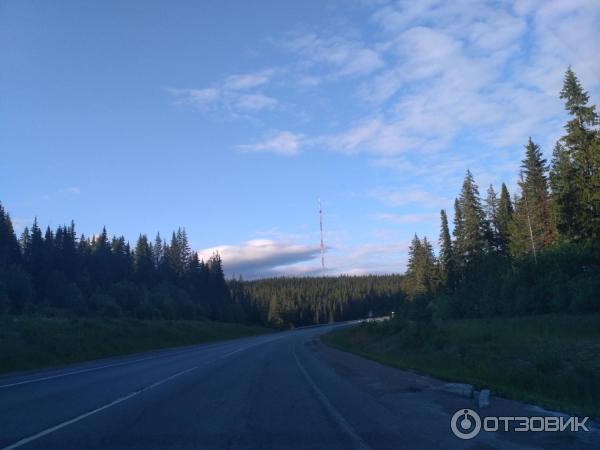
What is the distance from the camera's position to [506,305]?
5606 centimetres

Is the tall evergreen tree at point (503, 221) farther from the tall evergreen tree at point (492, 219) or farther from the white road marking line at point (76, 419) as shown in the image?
the white road marking line at point (76, 419)

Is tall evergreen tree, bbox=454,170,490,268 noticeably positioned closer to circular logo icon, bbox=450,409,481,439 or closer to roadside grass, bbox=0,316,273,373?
roadside grass, bbox=0,316,273,373

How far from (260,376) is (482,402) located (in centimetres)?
943

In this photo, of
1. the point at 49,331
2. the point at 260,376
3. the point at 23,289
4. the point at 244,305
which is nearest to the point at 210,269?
the point at 244,305

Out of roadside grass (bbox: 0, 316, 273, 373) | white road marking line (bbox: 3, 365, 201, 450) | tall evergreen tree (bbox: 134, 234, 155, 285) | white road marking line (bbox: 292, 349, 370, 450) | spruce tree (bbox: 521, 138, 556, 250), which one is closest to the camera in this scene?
white road marking line (bbox: 292, 349, 370, 450)

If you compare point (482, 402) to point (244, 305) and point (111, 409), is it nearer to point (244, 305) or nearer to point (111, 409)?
point (111, 409)

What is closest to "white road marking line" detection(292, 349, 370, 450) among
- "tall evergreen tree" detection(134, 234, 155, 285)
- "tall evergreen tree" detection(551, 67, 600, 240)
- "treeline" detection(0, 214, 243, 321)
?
"tall evergreen tree" detection(551, 67, 600, 240)

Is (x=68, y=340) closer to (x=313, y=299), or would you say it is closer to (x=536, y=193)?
(x=536, y=193)

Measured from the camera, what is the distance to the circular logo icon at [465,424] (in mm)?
9474

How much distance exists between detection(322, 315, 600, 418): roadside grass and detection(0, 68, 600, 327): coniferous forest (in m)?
6.35

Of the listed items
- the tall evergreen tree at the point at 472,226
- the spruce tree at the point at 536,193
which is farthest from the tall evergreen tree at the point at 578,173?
the tall evergreen tree at the point at 472,226

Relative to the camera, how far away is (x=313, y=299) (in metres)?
162

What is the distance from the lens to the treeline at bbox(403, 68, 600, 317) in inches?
1650

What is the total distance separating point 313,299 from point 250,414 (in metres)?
151
